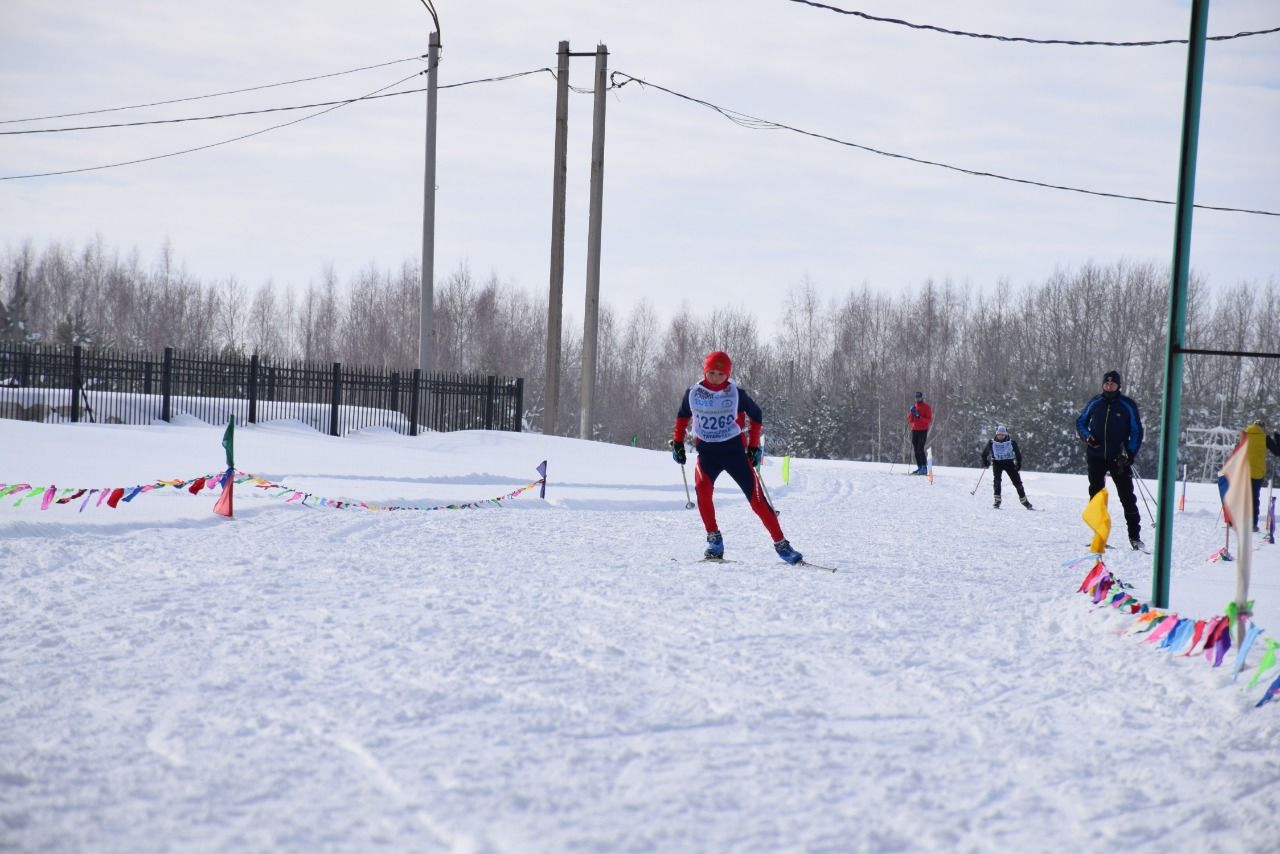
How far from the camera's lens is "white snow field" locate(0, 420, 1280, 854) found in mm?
3645

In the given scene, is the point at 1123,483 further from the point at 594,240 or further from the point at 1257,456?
the point at 594,240

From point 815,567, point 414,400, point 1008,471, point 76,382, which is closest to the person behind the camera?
point 815,567

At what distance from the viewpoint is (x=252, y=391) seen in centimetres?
2605

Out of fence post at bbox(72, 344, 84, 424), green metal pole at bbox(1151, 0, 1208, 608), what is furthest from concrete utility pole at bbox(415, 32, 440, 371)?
green metal pole at bbox(1151, 0, 1208, 608)

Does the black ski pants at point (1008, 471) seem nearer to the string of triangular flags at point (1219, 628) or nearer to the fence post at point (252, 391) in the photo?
the string of triangular flags at point (1219, 628)

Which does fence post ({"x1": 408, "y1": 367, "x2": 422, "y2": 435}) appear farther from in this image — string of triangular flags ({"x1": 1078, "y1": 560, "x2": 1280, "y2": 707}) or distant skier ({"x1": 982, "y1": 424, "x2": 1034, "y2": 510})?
string of triangular flags ({"x1": 1078, "y1": 560, "x2": 1280, "y2": 707})

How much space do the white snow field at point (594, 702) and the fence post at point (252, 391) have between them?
1509cm

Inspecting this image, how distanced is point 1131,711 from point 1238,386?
62.6m

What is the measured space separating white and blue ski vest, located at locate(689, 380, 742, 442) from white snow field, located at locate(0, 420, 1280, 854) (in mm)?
1174

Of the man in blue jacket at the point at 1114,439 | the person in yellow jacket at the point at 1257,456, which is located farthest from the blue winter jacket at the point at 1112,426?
the person in yellow jacket at the point at 1257,456

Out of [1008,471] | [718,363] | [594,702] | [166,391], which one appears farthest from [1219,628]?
[166,391]

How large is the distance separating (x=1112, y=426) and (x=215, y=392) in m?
20.8

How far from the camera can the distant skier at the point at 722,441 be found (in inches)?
397

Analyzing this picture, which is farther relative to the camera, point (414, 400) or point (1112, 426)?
point (414, 400)
